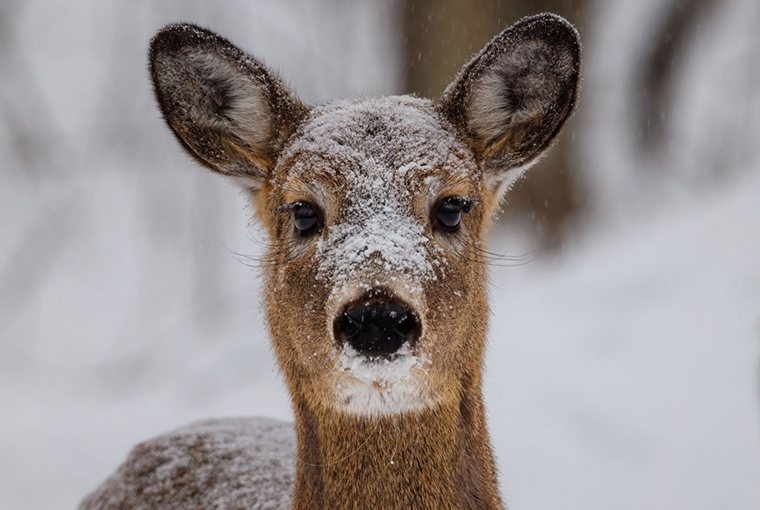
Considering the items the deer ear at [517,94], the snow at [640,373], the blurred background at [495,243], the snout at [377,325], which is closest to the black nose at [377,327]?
the snout at [377,325]

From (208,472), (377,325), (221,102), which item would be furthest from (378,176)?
(208,472)

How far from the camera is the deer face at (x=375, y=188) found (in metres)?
2.87

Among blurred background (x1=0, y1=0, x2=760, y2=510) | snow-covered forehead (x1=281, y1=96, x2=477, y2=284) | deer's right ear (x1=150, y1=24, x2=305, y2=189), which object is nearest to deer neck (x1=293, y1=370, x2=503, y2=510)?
snow-covered forehead (x1=281, y1=96, x2=477, y2=284)

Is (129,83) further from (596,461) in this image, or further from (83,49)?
(596,461)

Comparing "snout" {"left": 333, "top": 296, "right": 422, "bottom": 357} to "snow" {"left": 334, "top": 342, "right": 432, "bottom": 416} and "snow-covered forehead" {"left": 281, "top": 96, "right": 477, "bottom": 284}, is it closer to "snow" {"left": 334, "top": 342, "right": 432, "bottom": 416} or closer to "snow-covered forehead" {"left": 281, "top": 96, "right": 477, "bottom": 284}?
"snow" {"left": 334, "top": 342, "right": 432, "bottom": 416}

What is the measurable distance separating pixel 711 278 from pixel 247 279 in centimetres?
629

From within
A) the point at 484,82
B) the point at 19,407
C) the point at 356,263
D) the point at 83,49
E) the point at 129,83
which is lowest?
the point at 19,407

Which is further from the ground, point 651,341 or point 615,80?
point 615,80

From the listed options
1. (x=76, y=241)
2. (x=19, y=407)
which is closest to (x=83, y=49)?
(x=76, y=241)

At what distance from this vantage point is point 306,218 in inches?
129

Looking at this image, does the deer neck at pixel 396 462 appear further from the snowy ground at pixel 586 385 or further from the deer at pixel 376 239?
the snowy ground at pixel 586 385

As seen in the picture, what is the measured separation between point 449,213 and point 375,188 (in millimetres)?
337

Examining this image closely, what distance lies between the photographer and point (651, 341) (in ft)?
25.2

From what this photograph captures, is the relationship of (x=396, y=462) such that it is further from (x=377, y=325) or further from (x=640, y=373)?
(x=640, y=373)
